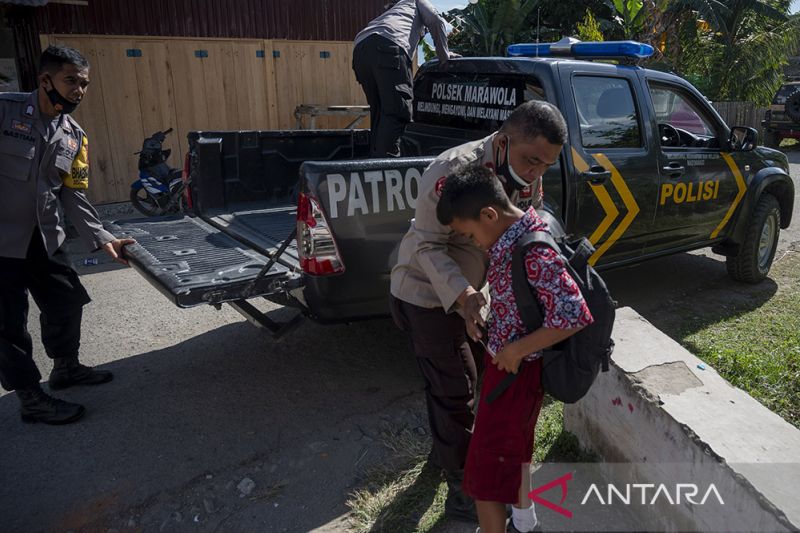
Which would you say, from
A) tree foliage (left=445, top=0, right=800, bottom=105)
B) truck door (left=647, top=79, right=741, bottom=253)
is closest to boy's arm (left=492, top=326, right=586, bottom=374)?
truck door (left=647, top=79, right=741, bottom=253)

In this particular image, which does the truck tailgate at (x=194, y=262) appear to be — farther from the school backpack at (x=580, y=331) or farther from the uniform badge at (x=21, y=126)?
the school backpack at (x=580, y=331)

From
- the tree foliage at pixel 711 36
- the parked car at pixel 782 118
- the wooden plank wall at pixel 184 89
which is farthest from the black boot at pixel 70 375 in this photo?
the parked car at pixel 782 118

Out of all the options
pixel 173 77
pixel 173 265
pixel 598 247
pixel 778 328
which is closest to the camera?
pixel 173 265

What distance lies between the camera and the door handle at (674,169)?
4.48m

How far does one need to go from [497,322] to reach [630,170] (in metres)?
2.57

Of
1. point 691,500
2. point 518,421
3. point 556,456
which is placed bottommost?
point 556,456

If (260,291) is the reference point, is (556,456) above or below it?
below

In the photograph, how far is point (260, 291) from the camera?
303 centimetres

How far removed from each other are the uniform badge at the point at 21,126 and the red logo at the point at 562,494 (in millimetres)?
2968

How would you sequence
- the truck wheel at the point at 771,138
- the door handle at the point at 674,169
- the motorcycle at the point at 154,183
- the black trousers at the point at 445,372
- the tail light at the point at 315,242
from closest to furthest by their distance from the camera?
the black trousers at the point at 445,372 < the tail light at the point at 315,242 < the door handle at the point at 674,169 < the motorcycle at the point at 154,183 < the truck wheel at the point at 771,138

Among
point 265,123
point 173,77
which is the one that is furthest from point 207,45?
point 265,123

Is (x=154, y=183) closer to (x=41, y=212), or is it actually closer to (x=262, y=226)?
(x=262, y=226)

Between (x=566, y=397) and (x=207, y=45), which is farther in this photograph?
(x=207, y=45)

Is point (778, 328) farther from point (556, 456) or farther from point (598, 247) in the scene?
point (556, 456)
